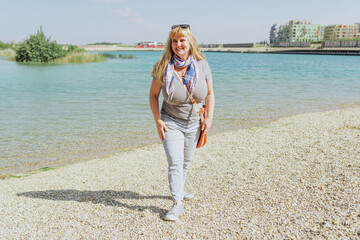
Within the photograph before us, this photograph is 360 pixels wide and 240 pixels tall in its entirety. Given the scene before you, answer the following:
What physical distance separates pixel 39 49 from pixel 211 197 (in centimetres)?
5690

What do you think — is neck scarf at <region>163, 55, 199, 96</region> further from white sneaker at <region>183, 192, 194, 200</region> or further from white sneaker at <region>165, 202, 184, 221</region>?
white sneaker at <region>183, 192, 194, 200</region>

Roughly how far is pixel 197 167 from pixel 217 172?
572 mm

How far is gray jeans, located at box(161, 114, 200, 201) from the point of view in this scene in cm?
368

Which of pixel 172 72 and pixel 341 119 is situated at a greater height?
pixel 172 72

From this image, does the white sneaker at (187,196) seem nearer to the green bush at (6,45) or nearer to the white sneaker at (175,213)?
the white sneaker at (175,213)

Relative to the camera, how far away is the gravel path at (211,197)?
367cm

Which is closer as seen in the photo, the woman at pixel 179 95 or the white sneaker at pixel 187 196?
the woman at pixel 179 95

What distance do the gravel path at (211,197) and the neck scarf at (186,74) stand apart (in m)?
1.80

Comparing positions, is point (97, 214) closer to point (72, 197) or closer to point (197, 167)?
point (72, 197)

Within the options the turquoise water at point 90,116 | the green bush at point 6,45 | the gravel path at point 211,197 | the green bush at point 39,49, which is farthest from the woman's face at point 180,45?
the green bush at point 6,45

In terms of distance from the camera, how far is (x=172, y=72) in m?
3.53

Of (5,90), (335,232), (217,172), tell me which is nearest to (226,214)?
(335,232)

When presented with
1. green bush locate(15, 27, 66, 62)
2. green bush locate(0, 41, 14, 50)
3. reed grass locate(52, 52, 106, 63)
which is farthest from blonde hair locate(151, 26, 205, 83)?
green bush locate(0, 41, 14, 50)

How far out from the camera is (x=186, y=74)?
3551 millimetres
